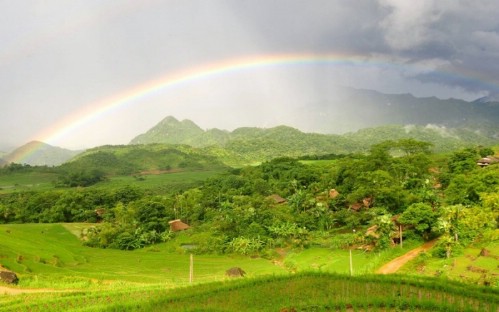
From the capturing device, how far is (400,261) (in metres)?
32.5

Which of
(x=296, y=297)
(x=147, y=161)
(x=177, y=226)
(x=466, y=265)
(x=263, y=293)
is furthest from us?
(x=147, y=161)

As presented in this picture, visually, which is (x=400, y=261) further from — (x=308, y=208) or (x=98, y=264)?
(x=98, y=264)

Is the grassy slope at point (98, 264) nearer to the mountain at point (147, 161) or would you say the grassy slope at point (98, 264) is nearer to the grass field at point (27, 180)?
the grass field at point (27, 180)

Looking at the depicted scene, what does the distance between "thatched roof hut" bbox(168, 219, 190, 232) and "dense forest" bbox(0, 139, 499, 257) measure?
1.06 metres

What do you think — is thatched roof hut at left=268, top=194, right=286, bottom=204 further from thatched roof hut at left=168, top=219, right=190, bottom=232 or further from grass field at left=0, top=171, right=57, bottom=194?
grass field at left=0, top=171, right=57, bottom=194

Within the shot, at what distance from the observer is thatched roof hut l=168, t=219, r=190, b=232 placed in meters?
59.4

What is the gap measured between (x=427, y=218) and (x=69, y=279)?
32.0 m

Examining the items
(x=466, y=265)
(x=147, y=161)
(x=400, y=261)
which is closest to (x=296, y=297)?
(x=466, y=265)

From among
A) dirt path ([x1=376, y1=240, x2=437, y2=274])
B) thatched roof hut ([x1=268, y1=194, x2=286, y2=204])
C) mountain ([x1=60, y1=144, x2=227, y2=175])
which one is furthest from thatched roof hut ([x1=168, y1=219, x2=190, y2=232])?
mountain ([x1=60, y1=144, x2=227, y2=175])

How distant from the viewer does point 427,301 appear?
49.3 feet

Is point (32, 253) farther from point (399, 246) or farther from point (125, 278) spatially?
point (399, 246)

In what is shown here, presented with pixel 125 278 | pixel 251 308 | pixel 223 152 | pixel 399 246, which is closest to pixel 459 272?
pixel 399 246

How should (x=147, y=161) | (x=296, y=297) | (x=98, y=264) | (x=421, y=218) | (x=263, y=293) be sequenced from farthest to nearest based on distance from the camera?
(x=147, y=161) → (x=98, y=264) → (x=421, y=218) → (x=263, y=293) → (x=296, y=297)

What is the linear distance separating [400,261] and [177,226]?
36597 millimetres
